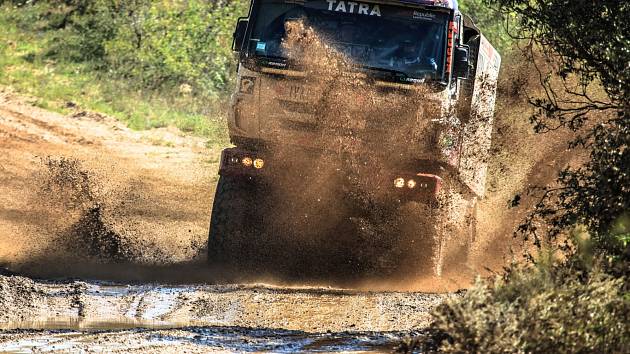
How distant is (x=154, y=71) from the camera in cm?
2562

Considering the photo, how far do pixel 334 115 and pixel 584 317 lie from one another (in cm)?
568

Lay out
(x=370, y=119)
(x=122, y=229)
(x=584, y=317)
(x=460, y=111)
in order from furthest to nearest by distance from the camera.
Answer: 1. (x=122, y=229)
2. (x=460, y=111)
3. (x=370, y=119)
4. (x=584, y=317)

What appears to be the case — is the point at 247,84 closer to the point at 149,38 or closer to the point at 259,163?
the point at 259,163

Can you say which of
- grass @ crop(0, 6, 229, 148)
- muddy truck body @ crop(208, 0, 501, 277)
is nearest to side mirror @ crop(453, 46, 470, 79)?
muddy truck body @ crop(208, 0, 501, 277)

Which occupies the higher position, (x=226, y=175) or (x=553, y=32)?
(x=553, y=32)

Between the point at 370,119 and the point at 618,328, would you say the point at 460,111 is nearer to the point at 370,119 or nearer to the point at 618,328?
the point at 370,119

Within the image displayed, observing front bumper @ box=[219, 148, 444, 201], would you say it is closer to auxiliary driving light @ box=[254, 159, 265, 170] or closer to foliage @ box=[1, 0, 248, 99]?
auxiliary driving light @ box=[254, 159, 265, 170]

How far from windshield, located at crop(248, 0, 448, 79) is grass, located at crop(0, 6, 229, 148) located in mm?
11550

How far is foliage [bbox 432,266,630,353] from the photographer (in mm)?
5492

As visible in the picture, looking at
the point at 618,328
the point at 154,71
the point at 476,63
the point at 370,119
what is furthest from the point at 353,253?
the point at 154,71

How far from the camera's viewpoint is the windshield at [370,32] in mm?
11234

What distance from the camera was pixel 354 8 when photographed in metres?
11.4

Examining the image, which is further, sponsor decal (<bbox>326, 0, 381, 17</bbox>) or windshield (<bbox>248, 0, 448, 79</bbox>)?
sponsor decal (<bbox>326, 0, 381, 17</bbox>)

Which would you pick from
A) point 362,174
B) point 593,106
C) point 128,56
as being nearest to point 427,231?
point 362,174
